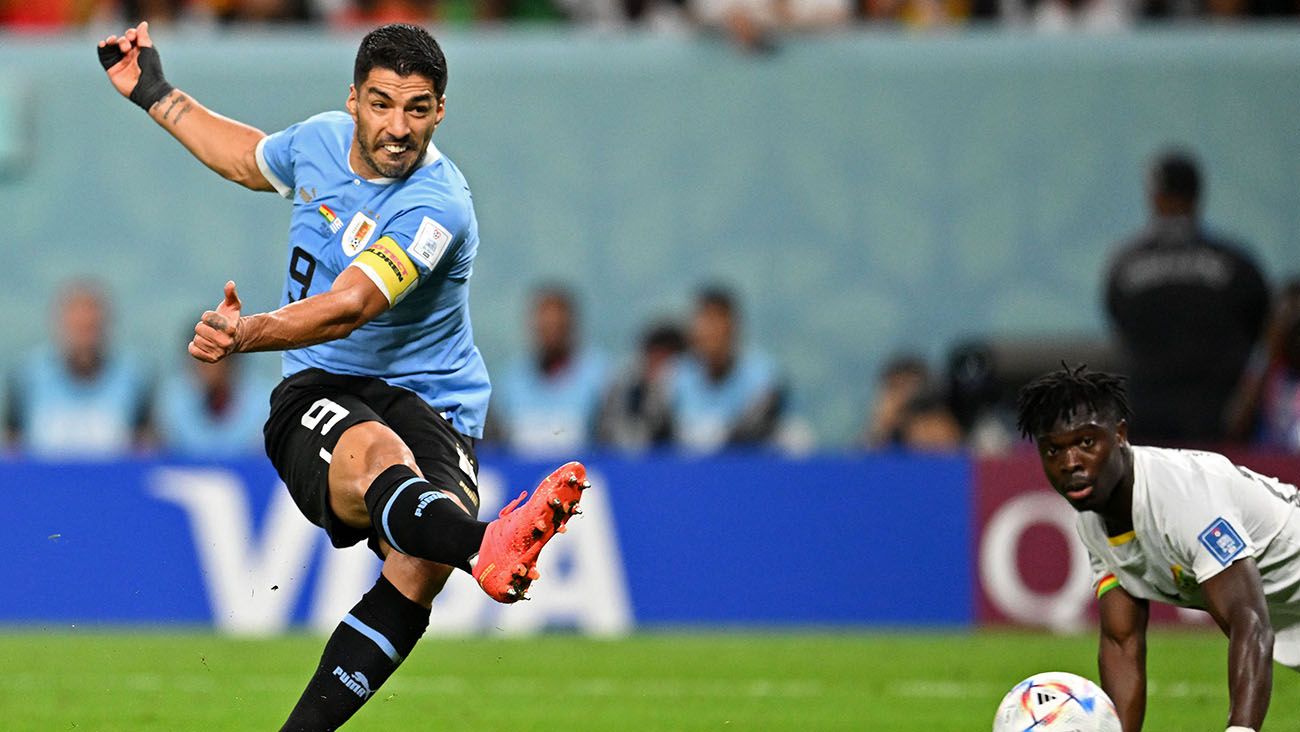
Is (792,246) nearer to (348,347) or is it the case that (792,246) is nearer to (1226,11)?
(1226,11)

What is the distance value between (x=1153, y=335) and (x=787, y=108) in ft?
13.6

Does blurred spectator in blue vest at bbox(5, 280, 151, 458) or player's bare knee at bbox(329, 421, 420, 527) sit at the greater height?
player's bare knee at bbox(329, 421, 420, 527)

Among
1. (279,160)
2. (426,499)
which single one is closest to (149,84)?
(279,160)

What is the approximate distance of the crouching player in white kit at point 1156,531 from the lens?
6125mm

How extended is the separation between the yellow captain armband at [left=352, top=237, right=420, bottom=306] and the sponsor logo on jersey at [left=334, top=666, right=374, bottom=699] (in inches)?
44.2

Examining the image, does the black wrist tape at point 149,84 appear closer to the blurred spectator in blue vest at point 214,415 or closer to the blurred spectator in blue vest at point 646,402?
the blurred spectator in blue vest at point 214,415

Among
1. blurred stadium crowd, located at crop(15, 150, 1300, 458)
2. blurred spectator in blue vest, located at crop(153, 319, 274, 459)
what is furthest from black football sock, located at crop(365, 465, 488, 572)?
blurred spectator in blue vest, located at crop(153, 319, 274, 459)

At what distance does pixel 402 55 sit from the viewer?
6.22 m

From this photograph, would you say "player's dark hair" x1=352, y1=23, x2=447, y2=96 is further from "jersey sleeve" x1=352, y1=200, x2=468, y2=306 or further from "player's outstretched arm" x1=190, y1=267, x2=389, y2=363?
"player's outstretched arm" x1=190, y1=267, x2=389, y2=363

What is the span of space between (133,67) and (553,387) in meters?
6.36

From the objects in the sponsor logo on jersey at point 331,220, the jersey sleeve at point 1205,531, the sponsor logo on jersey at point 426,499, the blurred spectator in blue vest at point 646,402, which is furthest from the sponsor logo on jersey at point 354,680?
the blurred spectator in blue vest at point 646,402

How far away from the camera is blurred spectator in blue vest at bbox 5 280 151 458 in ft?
43.8

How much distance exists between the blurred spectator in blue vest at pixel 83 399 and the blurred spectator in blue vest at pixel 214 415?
0.67 ft

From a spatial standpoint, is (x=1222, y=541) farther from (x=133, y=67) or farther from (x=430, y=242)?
(x=133, y=67)
